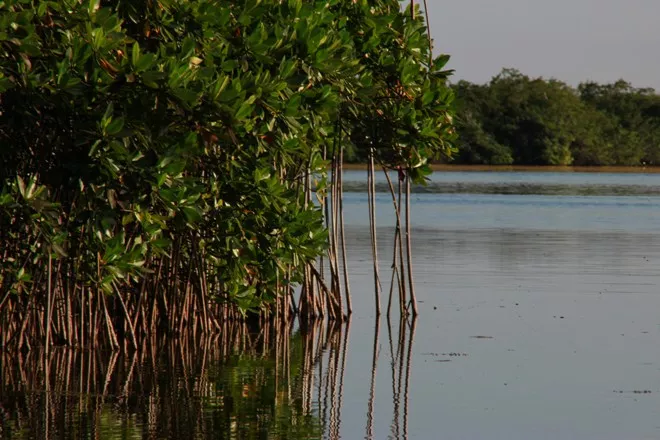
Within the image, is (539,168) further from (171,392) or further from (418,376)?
(171,392)

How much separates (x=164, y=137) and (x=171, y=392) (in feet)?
5.25

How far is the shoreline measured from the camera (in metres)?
74.4

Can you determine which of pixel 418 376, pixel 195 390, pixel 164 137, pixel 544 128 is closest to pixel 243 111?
pixel 164 137

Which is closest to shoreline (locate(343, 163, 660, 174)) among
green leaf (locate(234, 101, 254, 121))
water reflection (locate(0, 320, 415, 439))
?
water reflection (locate(0, 320, 415, 439))

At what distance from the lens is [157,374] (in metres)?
8.98

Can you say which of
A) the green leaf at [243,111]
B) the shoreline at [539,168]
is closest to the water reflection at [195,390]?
the green leaf at [243,111]

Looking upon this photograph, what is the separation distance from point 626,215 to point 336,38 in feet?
73.5

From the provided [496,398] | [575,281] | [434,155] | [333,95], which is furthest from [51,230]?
[575,281]

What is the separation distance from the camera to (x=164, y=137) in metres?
8.65

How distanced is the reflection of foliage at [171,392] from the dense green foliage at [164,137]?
0.45m

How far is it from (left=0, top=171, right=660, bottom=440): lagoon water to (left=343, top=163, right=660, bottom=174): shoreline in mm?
57967

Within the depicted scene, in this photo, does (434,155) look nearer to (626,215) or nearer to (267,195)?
(267,195)

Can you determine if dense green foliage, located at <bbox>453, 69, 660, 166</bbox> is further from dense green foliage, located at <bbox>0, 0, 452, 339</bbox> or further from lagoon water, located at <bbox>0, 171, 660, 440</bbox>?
dense green foliage, located at <bbox>0, 0, 452, 339</bbox>

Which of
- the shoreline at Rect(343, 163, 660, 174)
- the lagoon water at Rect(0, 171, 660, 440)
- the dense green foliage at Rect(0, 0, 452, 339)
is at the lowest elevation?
the shoreline at Rect(343, 163, 660, 174)
